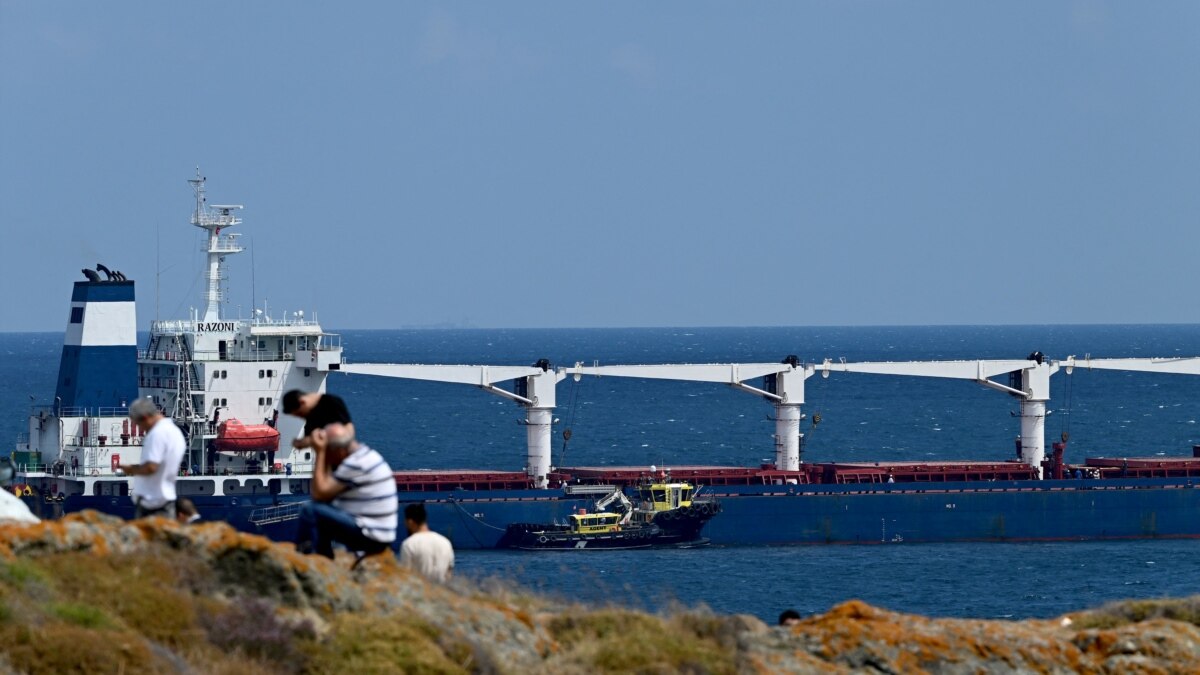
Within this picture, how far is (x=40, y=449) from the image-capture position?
49375mm

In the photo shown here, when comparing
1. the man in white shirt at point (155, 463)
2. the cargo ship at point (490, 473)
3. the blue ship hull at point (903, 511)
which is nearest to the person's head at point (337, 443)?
the man in white shirt at point (155, 463)

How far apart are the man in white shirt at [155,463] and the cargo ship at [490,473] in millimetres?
31734

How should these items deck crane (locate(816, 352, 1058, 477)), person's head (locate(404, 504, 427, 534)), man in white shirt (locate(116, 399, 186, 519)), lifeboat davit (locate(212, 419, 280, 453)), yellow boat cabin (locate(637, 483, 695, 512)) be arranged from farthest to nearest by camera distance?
1. deck crane (locate(816, 352, 1058, 477))
2. yellow boat cabin (locate(637, 483, 695, 512))
3. lifeboat davit (locate(212, 419, 280, 453))
4. person's head (locate(404, 504, 427, 534))
5. man in white shirt (locate(116, 399, 186, 519))

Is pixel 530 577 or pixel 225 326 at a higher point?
pixel 225 326

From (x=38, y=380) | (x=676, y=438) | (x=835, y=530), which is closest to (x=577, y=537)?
(x=835, y=530)

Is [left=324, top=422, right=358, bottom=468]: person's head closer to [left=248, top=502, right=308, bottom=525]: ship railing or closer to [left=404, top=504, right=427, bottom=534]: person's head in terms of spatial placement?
[left=404, top=504, right=427, bottom=534]: person's head

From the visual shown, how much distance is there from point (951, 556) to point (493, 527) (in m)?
12.0

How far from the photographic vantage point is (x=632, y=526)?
2023 inches

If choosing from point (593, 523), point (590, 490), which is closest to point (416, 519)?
point (593, 523)

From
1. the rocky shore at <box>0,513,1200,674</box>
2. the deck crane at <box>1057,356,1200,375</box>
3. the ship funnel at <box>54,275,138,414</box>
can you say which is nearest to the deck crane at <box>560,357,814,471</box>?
the deck crane at <box>1057,356,1200,375</box>

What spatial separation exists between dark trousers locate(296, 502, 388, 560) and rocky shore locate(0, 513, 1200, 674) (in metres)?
0.20

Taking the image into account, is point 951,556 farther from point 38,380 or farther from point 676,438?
point 38,380

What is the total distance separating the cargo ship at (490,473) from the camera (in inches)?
1905

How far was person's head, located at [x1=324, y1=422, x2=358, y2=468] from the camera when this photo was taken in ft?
39.8
